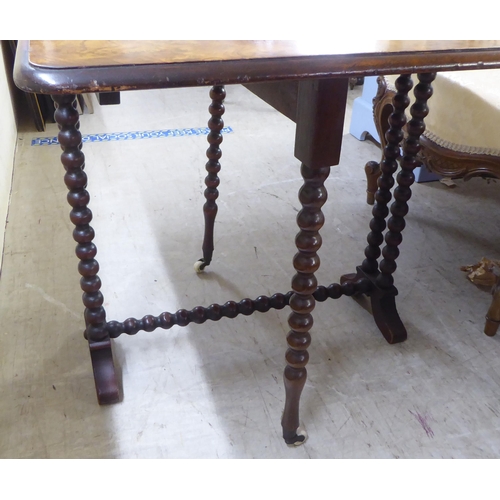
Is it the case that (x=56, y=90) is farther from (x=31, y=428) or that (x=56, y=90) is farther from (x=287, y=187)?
(x=287, y=187)

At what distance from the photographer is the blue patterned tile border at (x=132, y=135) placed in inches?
104

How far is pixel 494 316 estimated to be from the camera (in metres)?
1.46

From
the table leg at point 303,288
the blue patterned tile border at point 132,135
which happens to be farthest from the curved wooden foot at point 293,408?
the blue patterned tile border at point 132,135

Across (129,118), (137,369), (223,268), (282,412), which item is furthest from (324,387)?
(129,118)

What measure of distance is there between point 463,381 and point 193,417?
0.67 metres

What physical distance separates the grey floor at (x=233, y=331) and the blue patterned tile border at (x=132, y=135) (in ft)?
0.78

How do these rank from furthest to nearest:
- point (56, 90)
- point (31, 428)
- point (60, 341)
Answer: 1. point (60, 341)
2. point (31, 428)
3. point (56, 90)

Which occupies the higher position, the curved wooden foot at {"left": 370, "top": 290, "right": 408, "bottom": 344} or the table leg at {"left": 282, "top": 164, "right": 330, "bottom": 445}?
the table leg at {"left": 282, "top": 164, "right": 330, "bottom": 445}

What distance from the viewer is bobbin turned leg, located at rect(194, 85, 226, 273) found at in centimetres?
146

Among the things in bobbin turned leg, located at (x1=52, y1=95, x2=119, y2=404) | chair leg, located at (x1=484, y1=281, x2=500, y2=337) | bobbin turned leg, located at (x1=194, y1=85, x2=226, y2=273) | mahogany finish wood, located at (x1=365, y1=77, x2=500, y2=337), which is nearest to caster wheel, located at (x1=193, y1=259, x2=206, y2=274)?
bobbin turned leg, located at (x1=194, y1=85, x2=226, y2=273)

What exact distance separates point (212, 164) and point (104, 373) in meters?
0.64

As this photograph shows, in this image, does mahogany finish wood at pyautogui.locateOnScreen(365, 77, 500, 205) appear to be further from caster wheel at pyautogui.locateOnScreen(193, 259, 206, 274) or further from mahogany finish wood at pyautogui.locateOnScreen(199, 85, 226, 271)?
caster wheel at pyautogui.locateOnScreen(193, 259, 206, 274)

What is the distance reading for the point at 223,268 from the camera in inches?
68.0
